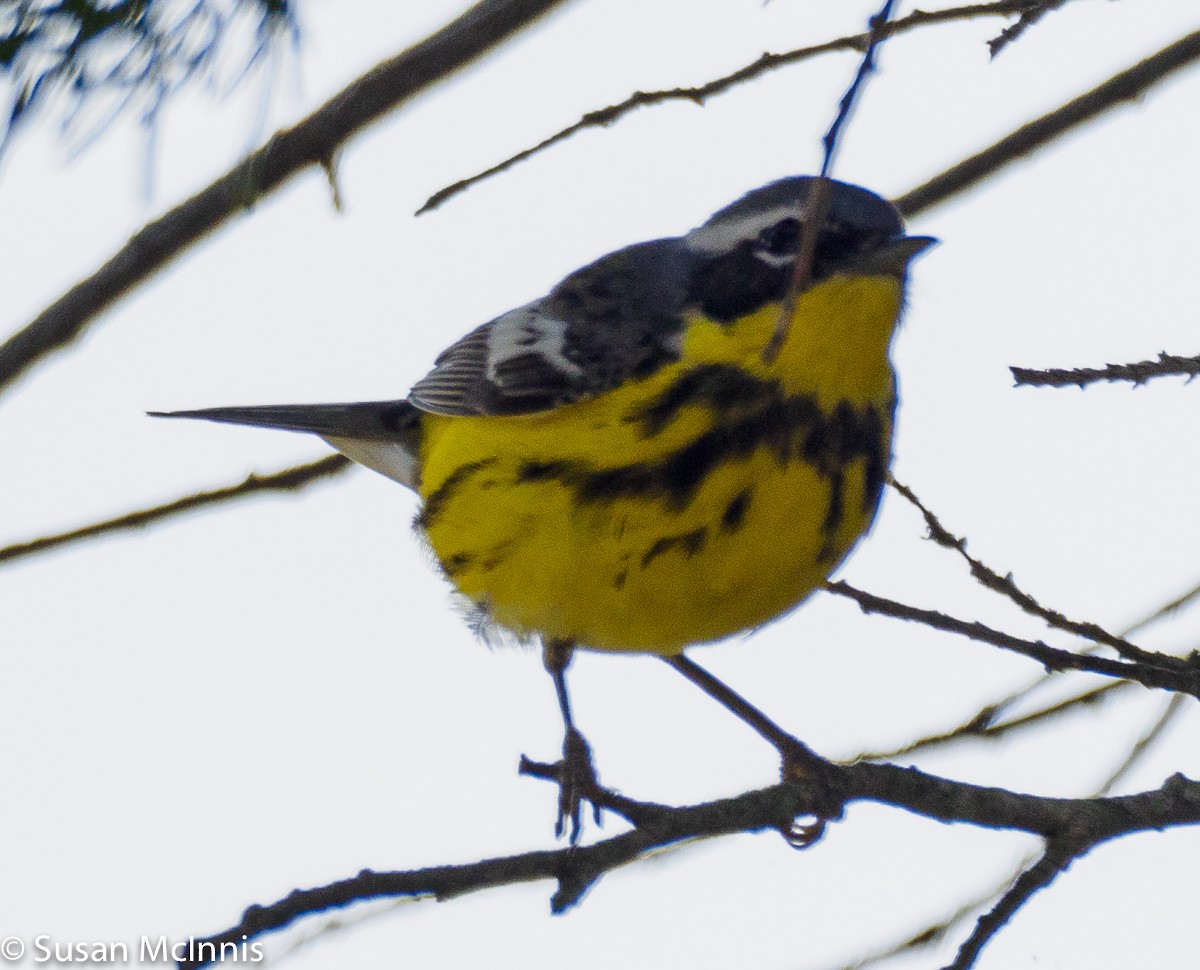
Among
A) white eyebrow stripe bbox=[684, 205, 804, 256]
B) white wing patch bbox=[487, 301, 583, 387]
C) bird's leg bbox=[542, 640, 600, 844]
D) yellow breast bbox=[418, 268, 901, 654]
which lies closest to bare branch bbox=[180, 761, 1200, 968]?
yellow breast bbox=[418, 268, 901, 654]

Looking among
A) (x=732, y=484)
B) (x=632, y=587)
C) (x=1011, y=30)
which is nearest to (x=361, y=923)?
(x=632, y=587)

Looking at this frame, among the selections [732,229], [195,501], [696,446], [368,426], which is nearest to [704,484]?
[696,446]

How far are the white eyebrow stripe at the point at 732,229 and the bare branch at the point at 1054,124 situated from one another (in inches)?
13.2

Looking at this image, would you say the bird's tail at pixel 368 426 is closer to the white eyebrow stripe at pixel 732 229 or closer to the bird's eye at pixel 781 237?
the white eyebrow stripe at pixel 732 229

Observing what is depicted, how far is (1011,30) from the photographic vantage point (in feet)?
9.43

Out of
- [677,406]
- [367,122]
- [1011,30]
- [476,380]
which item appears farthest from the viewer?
[476,380]

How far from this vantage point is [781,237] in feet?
14.6

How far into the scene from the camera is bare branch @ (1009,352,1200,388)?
8.55 feet

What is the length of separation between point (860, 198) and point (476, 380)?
4.50 feet

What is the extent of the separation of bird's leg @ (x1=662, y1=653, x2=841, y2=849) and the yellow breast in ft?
2.15

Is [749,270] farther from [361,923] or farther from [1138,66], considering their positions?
[361,923]

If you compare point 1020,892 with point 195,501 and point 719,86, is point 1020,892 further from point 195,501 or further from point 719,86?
point 195,501

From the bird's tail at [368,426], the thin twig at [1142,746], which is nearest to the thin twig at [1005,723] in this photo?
the thin twig at [1142,746]

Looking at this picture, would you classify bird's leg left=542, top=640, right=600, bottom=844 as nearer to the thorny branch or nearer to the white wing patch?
the white wing patch
